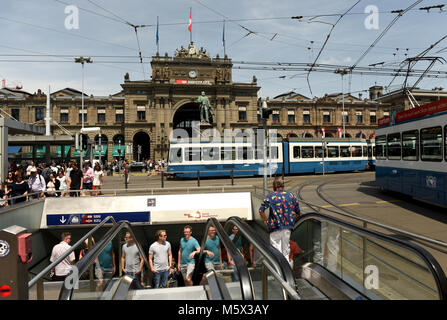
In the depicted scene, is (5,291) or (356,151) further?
(356,151)

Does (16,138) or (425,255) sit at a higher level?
(16,138)

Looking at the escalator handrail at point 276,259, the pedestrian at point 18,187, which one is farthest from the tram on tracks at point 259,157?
the escalator handrail at point 276,259

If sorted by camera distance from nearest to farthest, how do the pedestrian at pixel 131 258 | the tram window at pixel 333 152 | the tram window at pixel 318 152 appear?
the pedestrian at pixel 131 258, the tram window at pixel 318 152, the tram window at pixel 333 152

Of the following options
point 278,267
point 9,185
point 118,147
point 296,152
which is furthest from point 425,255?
point 118,147

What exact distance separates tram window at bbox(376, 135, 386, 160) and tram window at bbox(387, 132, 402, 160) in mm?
506

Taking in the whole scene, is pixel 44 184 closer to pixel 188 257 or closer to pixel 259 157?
pixel 188 257

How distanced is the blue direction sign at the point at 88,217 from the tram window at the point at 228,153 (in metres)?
11.5

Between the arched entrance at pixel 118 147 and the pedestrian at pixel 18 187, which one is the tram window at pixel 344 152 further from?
the arched entrance at pixel 118 147

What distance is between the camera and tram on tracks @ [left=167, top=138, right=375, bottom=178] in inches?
966

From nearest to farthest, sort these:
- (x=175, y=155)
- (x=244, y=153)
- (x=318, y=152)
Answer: (x=175, y=155) → (x=244, y=153) → (x=318, y=152)

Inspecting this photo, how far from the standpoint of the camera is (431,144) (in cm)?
1080

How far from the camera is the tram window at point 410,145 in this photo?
11734mm

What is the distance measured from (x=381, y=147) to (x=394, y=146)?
1430 millimetres
